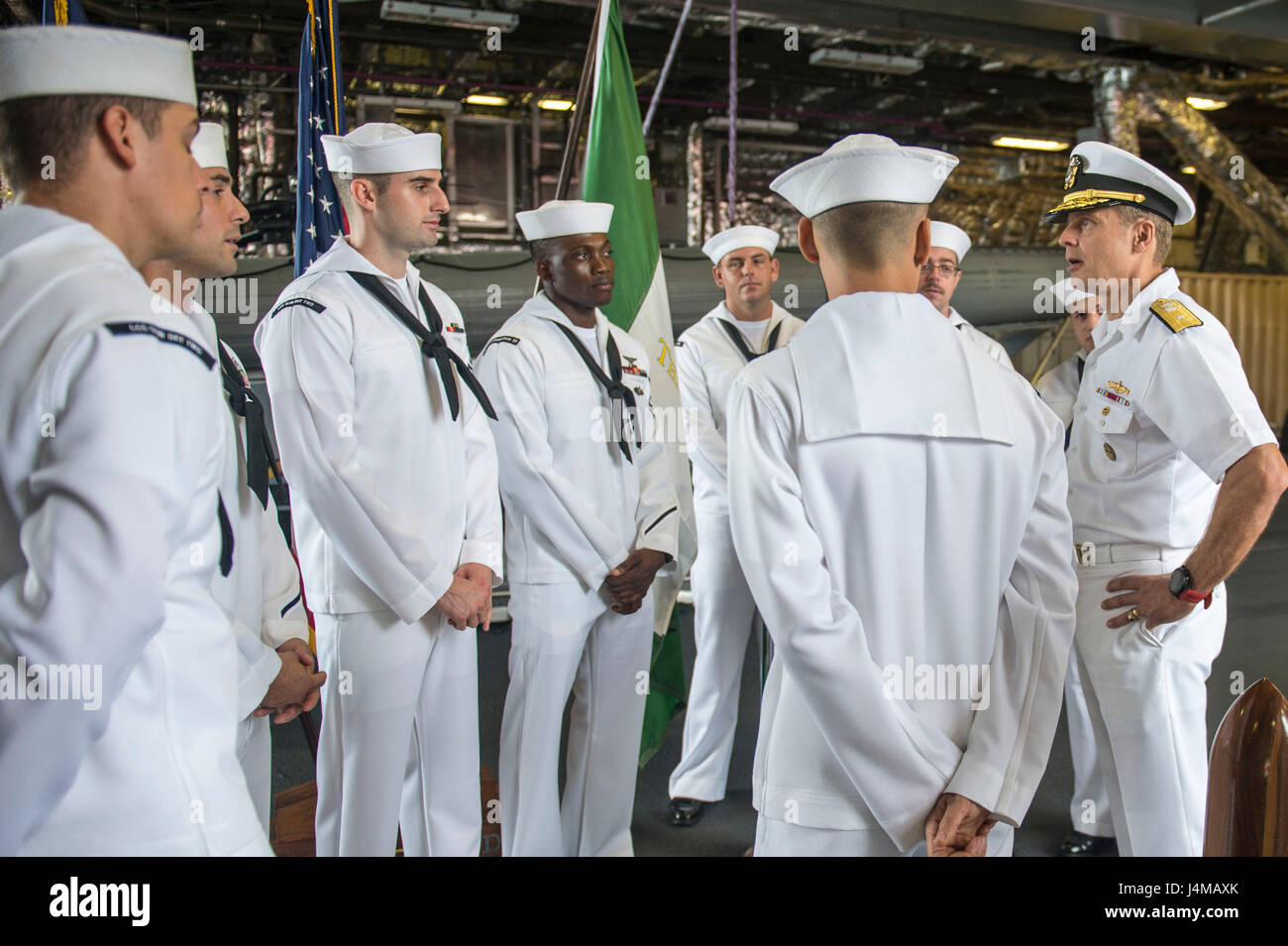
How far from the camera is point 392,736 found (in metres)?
1.94

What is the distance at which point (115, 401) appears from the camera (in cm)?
79

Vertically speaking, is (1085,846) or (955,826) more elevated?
(955,826)

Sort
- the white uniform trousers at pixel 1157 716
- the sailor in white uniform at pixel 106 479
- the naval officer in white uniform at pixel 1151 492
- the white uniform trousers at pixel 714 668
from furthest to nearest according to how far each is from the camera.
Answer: the white uniform trousers at pixel 714 668 → the white uniform trousers at pixel 1157 716 → the naval officer in white uniform at pixel 1151 492 → the sailor in white uniform at pixel 106 479

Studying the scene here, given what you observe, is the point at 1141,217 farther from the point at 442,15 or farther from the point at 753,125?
the point at 753,125

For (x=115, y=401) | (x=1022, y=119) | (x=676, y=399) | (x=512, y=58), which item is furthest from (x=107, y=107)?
(x=1022, y=119)

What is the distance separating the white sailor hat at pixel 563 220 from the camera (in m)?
2.57

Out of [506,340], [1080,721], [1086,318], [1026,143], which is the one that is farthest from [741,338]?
[1026,143]

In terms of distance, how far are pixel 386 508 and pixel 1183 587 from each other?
1.47 meters

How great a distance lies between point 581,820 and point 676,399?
4.42 ft

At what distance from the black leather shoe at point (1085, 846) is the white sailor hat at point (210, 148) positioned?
266 centimetres

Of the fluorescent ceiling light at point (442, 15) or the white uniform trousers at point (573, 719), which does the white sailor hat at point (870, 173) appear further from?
the fluorescent ceiling light at point (442, 15)

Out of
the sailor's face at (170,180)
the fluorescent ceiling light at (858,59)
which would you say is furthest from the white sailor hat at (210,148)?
the fluorescent ceiling light at (858,59)
